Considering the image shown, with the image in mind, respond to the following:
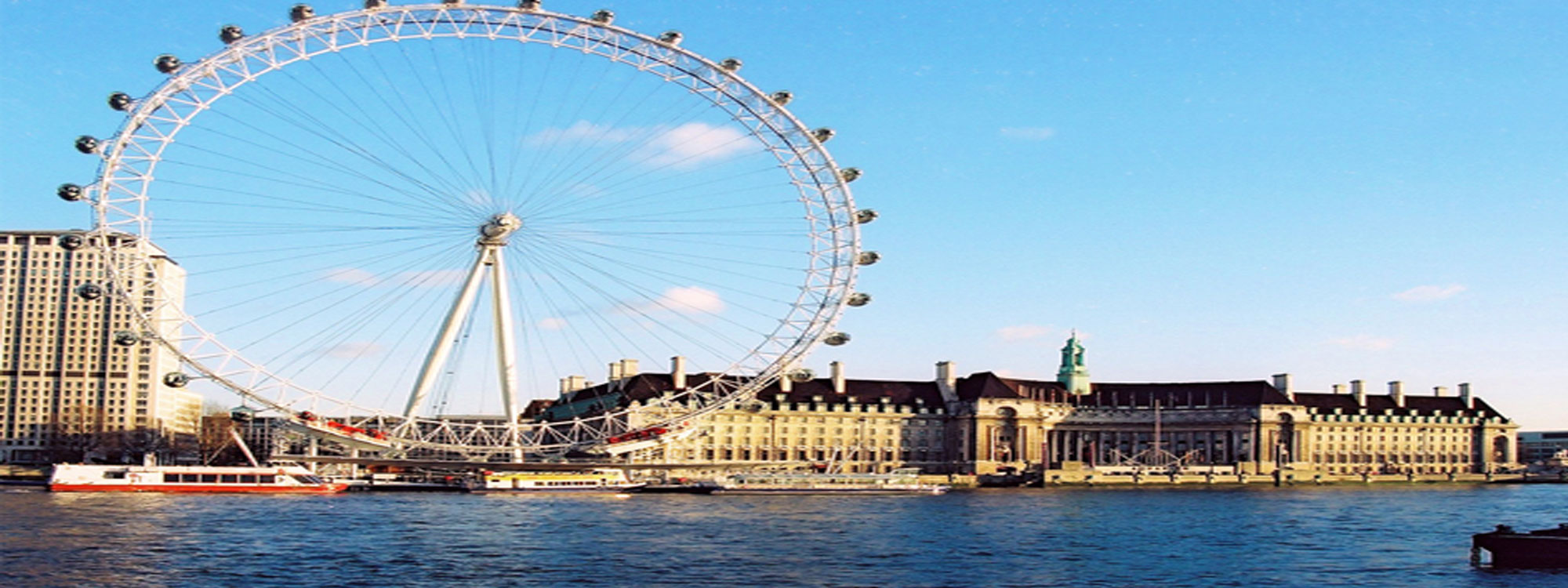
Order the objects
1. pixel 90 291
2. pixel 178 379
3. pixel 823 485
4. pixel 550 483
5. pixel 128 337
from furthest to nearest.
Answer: pixel 823 485 → pixel 550 483 → pixel 178 379 → pixel 128 337 → pixel 90 291

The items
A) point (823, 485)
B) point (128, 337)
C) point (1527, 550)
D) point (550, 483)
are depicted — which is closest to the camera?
point (1527, 550)

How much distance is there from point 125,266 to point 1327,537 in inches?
2480

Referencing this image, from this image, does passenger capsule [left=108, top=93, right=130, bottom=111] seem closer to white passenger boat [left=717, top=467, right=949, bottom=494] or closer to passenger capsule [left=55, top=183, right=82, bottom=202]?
passenger capsule [left=55, top=183, right=82, bottom=202]

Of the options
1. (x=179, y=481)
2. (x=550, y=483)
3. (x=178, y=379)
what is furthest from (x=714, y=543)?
(x=179, y=481)

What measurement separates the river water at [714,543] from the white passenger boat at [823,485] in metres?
16.9

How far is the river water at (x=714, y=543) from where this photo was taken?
56.1 meters

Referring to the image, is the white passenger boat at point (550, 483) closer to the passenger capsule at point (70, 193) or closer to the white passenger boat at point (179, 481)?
the white passenger boat at point (179, 481)

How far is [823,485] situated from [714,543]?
65.6 meters

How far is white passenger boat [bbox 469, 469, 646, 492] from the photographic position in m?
126

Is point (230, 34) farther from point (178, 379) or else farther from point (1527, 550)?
point (1527, 550)

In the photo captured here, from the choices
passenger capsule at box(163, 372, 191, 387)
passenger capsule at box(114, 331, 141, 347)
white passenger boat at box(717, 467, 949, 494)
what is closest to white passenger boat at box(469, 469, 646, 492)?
white passenger boat at box(717, 467, 949, 494)

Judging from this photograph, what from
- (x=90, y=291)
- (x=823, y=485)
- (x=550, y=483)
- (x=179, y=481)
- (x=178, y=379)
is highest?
(x=90, y=291)

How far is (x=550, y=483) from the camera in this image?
128 m

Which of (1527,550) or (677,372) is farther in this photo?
(677,372)
